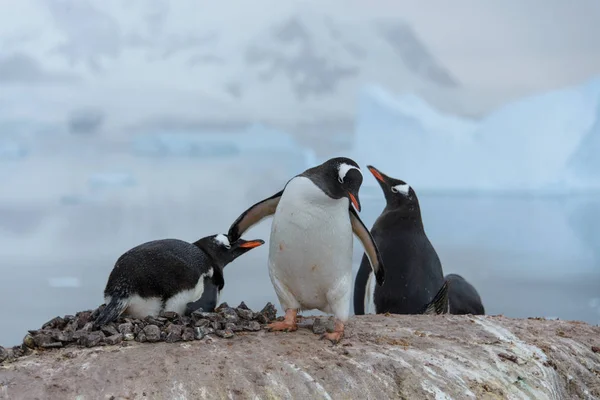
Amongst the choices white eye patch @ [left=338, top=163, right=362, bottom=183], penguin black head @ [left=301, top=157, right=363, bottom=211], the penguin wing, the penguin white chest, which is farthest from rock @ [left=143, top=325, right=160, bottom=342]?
the penguin wing

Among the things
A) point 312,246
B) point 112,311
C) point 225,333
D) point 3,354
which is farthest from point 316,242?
point 3,354

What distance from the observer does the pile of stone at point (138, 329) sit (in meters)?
5.13

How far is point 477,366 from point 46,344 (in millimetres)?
2899

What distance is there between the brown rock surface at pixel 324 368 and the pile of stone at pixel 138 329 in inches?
2.7

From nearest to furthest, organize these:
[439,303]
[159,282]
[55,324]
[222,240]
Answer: [55,324] < [159,282] < [222,240] < [439,303]

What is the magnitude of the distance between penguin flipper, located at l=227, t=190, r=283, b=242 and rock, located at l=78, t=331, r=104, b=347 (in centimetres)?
150

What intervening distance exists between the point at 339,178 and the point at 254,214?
3.15 feet

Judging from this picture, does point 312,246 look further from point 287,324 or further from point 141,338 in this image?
point 141,338

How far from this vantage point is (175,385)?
179 inches

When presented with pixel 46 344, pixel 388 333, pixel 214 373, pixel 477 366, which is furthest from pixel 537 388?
pixel 46 344

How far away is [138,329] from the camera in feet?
17.4

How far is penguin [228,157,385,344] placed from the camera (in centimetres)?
555

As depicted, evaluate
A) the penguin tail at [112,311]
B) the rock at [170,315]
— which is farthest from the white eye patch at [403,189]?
the penguin tail at [112,311]

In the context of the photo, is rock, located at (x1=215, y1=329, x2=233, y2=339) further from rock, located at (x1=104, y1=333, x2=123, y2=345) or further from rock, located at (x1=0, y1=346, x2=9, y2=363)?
rock, located at (x1=0, y1=346, x2=9, y2=363)
